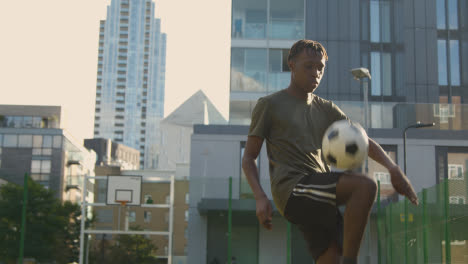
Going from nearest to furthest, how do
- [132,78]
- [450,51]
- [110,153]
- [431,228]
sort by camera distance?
[431,228], [450,51], [110,153], [132,78]

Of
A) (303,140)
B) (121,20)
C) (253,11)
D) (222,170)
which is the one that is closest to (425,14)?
(253,11)

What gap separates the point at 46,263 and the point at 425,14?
73.0 feet

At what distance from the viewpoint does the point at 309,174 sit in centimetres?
343

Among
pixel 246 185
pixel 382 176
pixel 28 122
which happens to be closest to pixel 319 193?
pixel 246 185

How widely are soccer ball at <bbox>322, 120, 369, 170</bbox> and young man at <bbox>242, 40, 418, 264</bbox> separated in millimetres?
71

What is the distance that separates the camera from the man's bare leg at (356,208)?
307cm

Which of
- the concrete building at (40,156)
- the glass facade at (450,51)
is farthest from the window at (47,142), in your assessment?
the glass facade at (450,51)

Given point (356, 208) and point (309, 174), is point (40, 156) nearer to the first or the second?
point (309, 174)

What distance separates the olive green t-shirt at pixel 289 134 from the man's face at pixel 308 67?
129mm

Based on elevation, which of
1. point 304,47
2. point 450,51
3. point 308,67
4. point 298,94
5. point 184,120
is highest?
point 450,51

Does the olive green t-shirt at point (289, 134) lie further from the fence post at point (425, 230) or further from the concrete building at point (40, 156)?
the concrete building at point (40, 156)

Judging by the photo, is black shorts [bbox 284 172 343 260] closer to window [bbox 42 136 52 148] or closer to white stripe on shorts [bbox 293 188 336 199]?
white stripe on shorts [bbox 293 188 336 199]

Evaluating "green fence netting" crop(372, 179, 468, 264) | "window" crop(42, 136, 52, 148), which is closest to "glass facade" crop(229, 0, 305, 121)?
"green fence netting" crop(372, 179, 468, 264)

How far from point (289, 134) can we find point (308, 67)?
385mm
